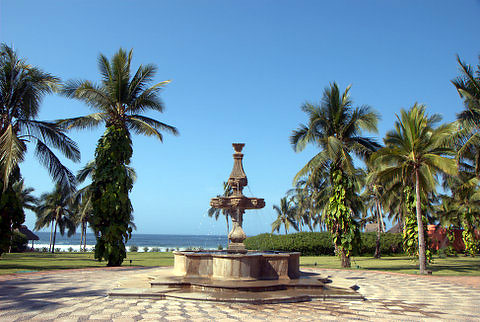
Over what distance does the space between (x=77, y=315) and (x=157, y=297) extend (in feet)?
7.75

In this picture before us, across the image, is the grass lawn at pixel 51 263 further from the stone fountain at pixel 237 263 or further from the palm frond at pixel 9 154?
the stone fountain at pixel 237 263

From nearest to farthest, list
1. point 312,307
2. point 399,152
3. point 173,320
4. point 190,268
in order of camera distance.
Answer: point 173,320 < point 312,307 < point 190,268 < point 399,152

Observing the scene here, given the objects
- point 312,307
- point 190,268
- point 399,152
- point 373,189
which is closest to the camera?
point 312,307

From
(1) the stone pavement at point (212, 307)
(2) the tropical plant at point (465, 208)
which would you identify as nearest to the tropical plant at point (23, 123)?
(1) the stone pavement at point (212, 307)

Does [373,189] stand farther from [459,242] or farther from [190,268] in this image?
[190,268]

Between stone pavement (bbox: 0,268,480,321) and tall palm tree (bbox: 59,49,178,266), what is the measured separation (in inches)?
243

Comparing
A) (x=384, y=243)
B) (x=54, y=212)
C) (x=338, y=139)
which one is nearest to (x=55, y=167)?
(x=338, y=139)

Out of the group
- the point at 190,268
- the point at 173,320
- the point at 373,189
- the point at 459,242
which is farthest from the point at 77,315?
the point at 459,242

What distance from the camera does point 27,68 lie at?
16.9m

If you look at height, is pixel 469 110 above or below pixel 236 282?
above

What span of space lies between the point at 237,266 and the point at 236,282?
21.6 inches

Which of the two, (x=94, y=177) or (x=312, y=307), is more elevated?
(x=94, y=177)

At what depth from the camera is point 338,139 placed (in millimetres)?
19312

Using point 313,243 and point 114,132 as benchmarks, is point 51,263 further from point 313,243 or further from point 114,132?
point 313,243
